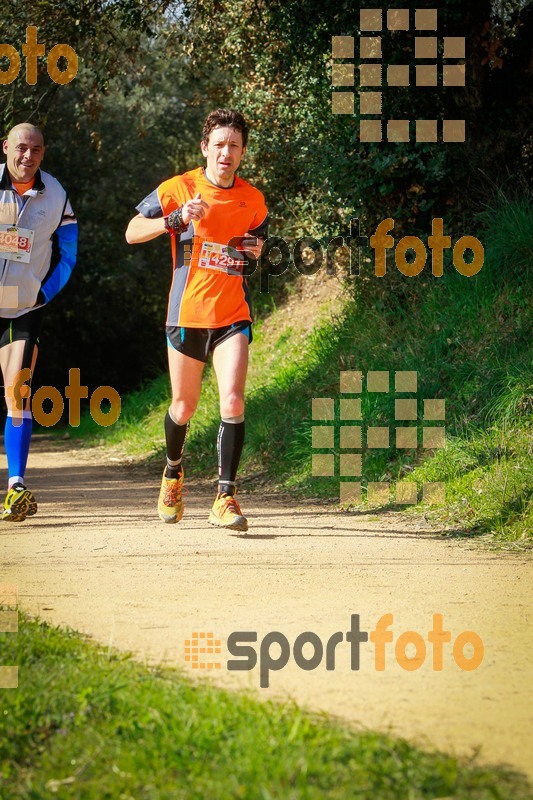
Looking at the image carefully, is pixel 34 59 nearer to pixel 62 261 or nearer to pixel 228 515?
pixel 62 261

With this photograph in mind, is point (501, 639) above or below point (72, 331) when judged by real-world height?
below

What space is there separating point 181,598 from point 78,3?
9.18 metres

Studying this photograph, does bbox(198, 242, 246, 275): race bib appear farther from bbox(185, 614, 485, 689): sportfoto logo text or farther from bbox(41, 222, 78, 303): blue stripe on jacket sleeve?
bbox(185, 614, 485, 689): sportfoto logo text

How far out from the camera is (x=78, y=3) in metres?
12.2

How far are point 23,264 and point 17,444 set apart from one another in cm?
123

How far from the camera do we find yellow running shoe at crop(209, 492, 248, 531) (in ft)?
22.0

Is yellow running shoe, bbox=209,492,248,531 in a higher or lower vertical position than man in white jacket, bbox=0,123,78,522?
lower

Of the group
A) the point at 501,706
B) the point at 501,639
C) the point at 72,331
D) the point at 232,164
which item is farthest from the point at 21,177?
the point at 72,331

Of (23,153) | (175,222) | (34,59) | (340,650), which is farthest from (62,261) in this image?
(34,59)

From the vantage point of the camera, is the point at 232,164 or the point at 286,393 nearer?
the point at 232,164

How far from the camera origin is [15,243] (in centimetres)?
751

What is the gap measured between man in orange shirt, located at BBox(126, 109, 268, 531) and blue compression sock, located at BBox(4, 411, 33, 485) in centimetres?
132

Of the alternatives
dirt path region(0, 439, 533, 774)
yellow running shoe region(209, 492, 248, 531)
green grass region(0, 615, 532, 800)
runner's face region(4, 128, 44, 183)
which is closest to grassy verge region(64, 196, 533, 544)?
dirt path region(0, 439, 533, 774)

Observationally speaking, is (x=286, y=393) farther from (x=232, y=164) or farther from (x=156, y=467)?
(x=232, y=164)
